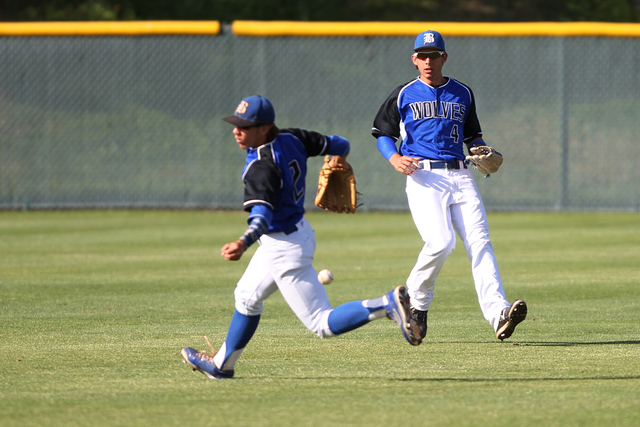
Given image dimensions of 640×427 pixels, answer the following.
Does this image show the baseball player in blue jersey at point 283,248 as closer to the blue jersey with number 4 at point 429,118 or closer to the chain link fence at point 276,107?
the blue jersey with number 4 at point 429,118

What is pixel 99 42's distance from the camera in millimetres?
15016

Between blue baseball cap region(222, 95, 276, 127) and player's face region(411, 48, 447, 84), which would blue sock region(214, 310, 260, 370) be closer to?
blue baseball cap region(222, 95, 276, 127)

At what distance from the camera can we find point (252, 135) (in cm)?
462

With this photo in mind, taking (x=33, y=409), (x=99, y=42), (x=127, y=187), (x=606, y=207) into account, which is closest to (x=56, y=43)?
(x=99, y=42)

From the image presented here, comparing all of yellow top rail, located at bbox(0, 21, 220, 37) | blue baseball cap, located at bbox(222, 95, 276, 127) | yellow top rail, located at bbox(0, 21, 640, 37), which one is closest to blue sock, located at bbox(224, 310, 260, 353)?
blue baseball cap, located at bbox(222, 95, 276, 127)

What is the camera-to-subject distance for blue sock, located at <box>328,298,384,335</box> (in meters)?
4.57

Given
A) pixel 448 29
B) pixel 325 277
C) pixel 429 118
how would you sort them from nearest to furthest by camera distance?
pixel 325 277, pixel 429 118, pixel 448 29

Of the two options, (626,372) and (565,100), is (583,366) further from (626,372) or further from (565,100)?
(565,100)

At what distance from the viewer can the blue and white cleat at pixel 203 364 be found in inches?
190

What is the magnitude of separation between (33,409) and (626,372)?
10.1 feet

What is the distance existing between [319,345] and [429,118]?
1.69 meters

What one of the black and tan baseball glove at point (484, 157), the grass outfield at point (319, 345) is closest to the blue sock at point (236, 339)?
the grass outfield at point (319, 345)

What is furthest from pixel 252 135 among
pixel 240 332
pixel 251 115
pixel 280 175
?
pixel 240 332

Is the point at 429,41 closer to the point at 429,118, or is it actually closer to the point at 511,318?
the point at 429,118
